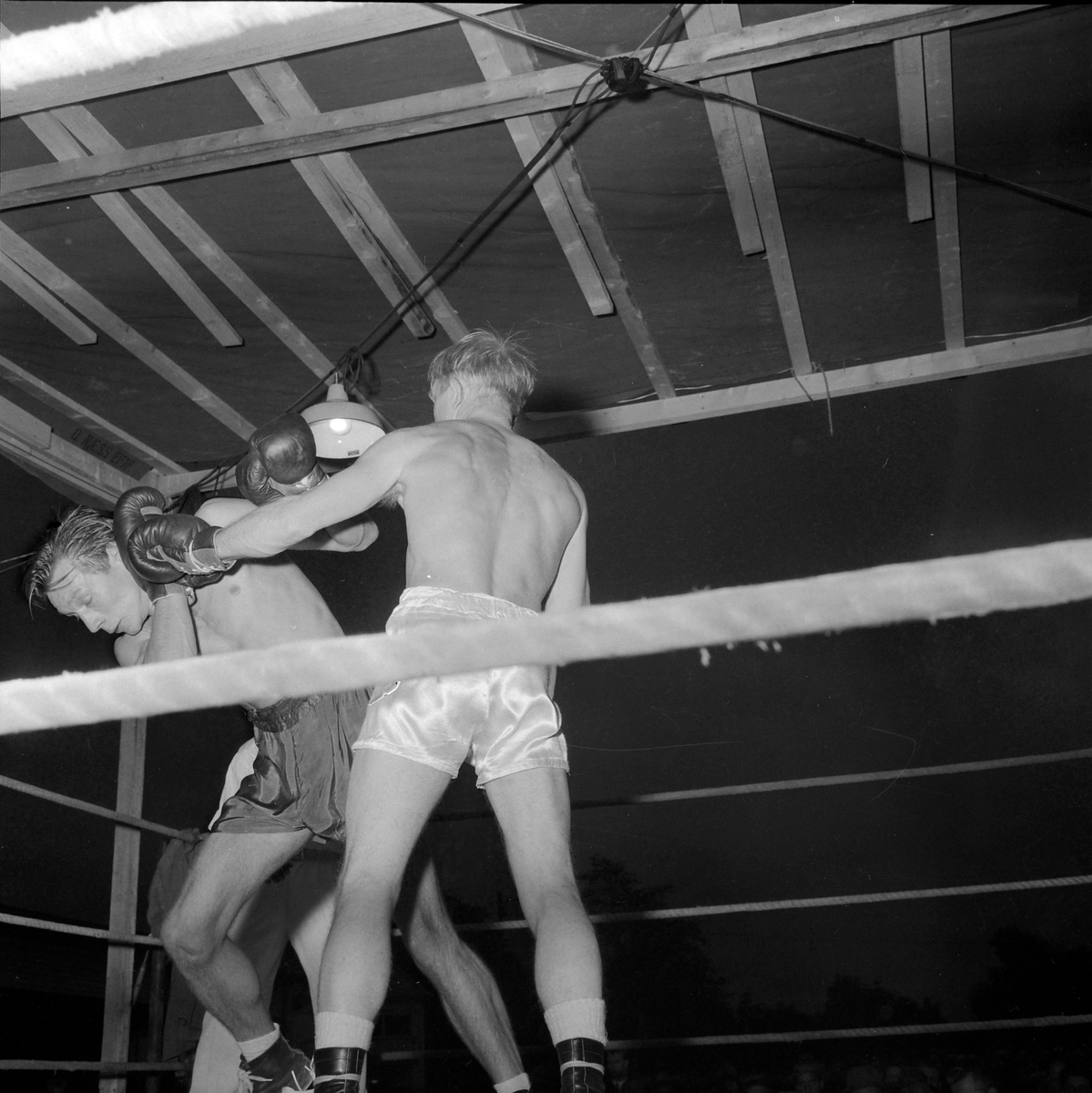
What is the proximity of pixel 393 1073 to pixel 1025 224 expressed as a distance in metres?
3.53

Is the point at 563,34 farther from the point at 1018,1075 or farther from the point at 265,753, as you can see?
the point at 1018,1075

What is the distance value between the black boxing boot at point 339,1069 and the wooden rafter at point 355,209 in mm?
2181

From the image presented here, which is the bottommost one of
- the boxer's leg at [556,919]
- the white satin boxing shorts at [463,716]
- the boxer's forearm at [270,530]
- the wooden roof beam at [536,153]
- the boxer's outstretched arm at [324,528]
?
the boxer's leg at [556,919]

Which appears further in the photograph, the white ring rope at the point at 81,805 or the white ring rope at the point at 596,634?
the white ring rope at the point at 81,805

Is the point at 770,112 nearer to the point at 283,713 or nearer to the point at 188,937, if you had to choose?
the point at 283,713

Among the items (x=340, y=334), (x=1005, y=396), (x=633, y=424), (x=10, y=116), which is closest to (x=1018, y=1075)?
(x=1005, y=396)

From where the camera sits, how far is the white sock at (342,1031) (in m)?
1.32

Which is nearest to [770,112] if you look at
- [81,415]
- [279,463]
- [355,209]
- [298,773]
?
[355,209]

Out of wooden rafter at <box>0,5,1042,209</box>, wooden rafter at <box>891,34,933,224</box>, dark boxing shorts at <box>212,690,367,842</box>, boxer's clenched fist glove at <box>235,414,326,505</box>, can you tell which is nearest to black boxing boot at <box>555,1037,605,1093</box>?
dark boxing shorts at <box>212,690,367,842</box>

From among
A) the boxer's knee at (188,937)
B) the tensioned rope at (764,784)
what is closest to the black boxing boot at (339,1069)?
the boxer's knee at (188,937)

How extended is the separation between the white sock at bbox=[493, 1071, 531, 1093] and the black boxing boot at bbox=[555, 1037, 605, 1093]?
60 centimetres

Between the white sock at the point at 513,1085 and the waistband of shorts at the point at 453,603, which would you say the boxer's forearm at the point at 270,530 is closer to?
the waistband of shorts at the point at 453,603

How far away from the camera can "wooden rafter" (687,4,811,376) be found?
2.53 meters

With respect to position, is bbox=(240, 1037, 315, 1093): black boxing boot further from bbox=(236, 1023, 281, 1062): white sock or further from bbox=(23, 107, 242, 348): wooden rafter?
bbox=(23, 107, 242, 348): wooden rafter
